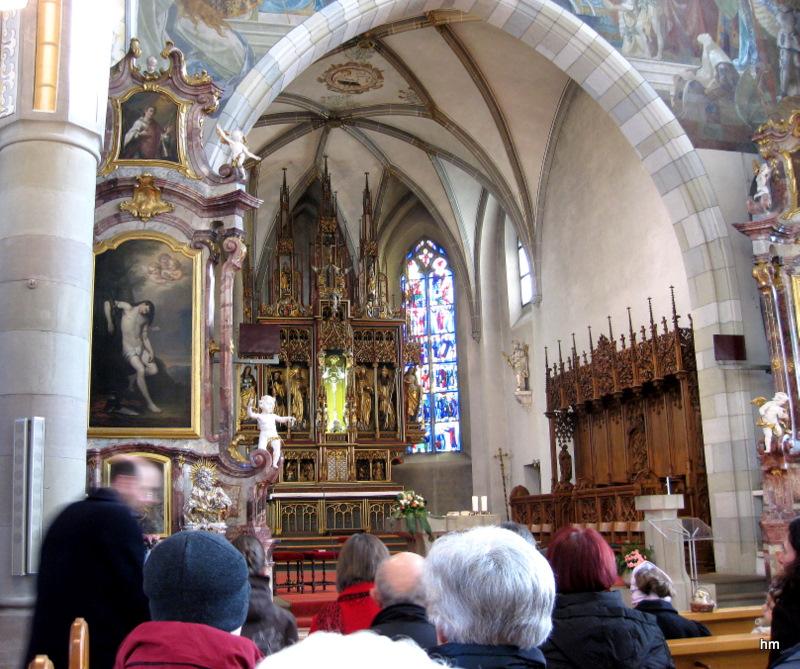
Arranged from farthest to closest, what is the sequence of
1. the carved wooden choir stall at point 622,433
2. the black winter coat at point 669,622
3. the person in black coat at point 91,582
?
the carved wooden choir stall at point 622,433 < the black winter coat at point 669,622 < the person in black coat at point 91,582

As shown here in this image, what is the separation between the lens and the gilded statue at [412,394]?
19078 millimetres

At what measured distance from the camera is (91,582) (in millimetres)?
3154

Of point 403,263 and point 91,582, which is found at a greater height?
point 403,263

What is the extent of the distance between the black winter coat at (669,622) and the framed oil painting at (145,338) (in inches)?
238

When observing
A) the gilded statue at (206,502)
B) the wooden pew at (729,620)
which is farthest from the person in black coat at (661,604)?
the gilded statue at (206,502)

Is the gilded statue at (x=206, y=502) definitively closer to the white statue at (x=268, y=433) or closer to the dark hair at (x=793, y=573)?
the white statue at (x=268, y=433)

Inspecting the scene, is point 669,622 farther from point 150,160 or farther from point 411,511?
point 411,511

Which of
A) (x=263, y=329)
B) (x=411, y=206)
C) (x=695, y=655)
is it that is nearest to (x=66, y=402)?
(x=695, y=655)

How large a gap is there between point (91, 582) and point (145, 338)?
20.3 ft

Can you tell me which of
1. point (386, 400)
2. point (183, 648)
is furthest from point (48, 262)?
point (386, 400)

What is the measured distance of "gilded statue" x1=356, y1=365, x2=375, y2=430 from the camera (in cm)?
1866

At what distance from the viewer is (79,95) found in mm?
6301

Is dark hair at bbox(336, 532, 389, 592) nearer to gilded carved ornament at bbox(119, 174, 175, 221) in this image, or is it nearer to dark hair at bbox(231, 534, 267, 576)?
dark hair at bbox(231, 534, 267, 576)

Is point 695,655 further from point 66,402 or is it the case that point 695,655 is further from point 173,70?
point 173,70
